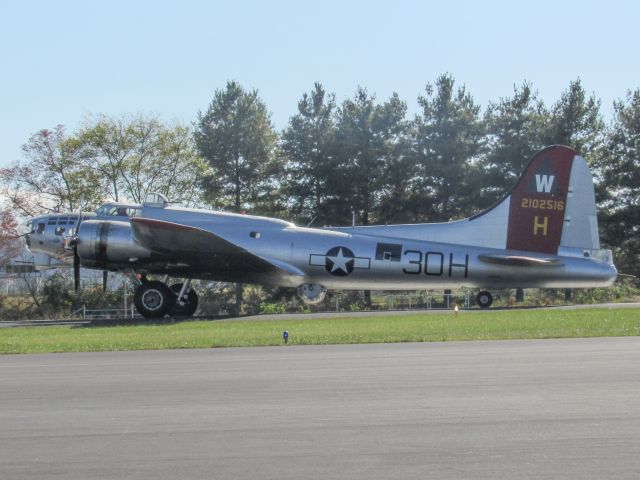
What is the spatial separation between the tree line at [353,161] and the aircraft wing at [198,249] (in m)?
20.0

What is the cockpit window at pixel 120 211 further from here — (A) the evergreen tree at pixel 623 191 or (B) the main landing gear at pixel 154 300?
(A) the evergreen tree at pixel 623 191

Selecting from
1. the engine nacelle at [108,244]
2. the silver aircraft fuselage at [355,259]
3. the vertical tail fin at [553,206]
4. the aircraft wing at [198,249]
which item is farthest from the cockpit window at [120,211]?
the vertical tail fin at [553,206]

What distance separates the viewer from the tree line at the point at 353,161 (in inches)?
1929

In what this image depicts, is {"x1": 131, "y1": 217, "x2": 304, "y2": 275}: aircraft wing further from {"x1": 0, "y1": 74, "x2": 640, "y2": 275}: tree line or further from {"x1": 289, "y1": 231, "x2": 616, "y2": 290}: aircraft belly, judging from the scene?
{"x1": 0, "y1": 74, "x2": 640, "y2": 275}: tree line

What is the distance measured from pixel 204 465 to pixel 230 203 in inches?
1768

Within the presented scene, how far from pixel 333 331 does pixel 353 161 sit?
102ft

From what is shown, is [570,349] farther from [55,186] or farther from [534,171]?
[55,186]

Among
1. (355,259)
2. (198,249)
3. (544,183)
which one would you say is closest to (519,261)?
(544,183)

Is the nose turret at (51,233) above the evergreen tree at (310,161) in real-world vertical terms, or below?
below

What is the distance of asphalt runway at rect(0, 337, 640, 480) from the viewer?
6660 millimetres

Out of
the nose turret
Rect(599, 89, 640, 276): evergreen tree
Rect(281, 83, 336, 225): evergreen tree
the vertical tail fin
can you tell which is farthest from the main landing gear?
Rect(599, 89, 640, 276): evergreen tree

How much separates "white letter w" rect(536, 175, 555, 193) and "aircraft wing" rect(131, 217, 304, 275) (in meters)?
8.69

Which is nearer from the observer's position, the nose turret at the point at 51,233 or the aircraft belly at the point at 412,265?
the aircraft belly at the point at 412,265

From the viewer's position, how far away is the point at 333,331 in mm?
19766
